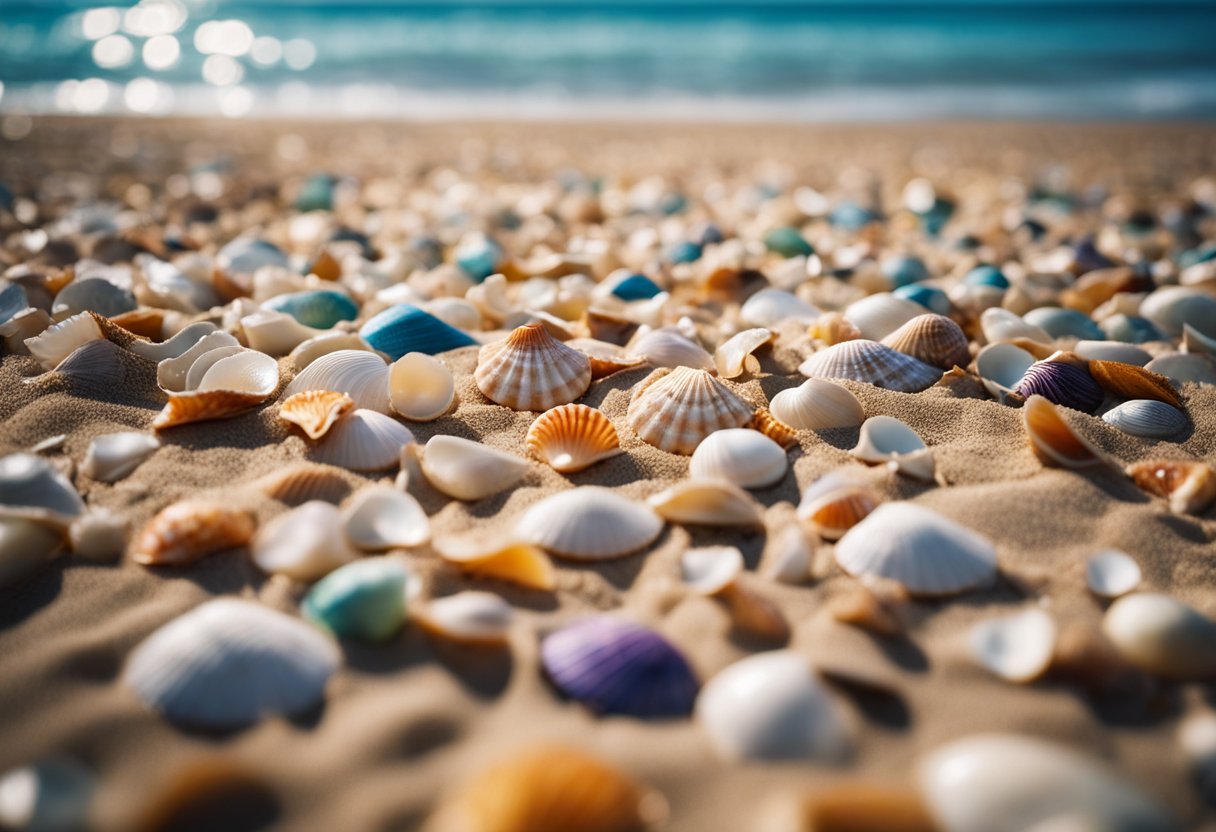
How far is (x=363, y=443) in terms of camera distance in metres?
1.98

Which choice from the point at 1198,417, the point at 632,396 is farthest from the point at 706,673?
the point at 1198,417

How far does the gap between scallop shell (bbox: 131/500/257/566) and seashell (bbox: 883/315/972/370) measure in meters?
1.97

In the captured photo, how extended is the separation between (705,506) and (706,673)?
45cm

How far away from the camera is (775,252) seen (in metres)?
4.13

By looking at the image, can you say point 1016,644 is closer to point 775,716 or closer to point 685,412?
point 775,716

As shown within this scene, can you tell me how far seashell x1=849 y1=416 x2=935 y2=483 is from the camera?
1913 millimetres

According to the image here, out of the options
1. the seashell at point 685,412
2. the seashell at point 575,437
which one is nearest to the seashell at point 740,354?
the seashell at point 685,412

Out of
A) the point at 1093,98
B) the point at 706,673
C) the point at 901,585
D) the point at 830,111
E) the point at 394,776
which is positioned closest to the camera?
the point at 394,776

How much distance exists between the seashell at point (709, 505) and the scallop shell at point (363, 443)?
2.28ft

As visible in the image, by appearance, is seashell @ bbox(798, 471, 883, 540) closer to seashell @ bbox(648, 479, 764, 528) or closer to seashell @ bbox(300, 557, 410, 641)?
seashell @ bbox(648, 479, 764, 528)

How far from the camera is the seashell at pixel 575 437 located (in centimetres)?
201

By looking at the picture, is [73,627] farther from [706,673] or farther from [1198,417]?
[1198,417]

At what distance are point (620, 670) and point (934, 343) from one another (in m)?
1.70

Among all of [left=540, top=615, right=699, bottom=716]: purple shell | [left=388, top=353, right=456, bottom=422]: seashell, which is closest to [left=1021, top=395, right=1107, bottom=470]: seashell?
[left=540, top=615, right=699, bottom=716]: purple shell
